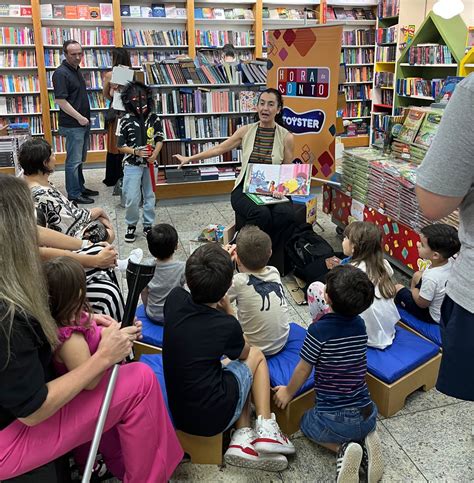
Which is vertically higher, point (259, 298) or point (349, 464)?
point (259, 298)

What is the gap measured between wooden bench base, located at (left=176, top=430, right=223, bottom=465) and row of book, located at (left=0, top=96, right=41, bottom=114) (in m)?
6.39

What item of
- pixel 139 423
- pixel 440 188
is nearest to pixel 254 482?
pixel 139 423

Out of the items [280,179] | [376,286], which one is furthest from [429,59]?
[376,286]

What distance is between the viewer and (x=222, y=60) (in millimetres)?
6254

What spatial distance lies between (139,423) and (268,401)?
577 mm

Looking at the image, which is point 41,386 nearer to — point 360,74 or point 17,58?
point 17,58

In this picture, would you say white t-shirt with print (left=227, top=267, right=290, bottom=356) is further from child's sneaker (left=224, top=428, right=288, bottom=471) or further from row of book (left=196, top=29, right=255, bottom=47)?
row of book (left=196, top=29, right=255, bottom=47)

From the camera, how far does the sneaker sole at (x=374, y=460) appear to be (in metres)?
1.79

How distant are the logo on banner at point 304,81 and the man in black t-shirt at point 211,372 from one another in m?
2.83

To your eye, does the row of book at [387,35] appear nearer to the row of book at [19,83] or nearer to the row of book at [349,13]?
the row of book at [349,13]

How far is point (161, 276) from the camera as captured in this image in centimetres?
256

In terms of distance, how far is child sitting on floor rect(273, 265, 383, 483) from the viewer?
72.4 inches

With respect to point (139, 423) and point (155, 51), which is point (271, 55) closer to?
point (155, 51)

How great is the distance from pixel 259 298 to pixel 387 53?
705cm
